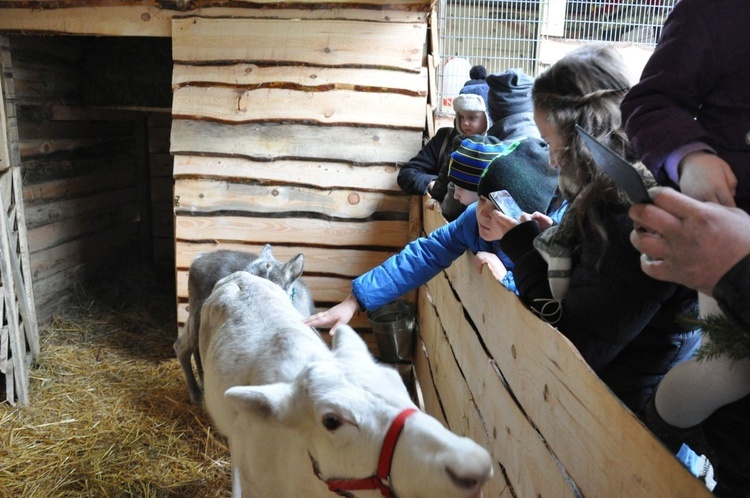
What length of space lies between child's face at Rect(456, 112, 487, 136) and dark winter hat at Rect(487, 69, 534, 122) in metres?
0.53

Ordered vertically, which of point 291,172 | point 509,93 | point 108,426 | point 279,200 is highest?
point 509,93

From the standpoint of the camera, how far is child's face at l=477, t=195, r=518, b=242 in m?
2.20

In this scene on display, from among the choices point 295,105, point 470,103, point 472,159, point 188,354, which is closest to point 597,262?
point 472,159

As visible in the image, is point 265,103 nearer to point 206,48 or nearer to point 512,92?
point 206,48

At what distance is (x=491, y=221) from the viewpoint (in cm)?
227

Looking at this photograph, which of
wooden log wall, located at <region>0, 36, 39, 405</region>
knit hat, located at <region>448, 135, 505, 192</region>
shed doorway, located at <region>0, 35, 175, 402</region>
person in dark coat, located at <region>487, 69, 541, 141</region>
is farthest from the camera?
shed doorway, located at <region>0, 35, 175, 402</region>

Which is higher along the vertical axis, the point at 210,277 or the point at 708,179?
the point at 708,179

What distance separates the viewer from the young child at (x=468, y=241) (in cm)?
235

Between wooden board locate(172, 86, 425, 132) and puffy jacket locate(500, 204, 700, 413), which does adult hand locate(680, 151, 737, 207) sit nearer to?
puffy jacket locate(500, 204, 700, 413)

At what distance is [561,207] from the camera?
2.54 meters

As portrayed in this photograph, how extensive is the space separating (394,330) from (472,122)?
5.94 feet

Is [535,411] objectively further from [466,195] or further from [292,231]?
[292,231]

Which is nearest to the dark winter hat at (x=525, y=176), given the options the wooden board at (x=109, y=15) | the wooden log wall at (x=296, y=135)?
the wooden log wall at (x=296, y=135)

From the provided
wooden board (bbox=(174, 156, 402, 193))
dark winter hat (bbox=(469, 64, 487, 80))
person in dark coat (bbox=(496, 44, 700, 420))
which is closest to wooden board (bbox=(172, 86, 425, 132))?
wooden board (bbox=(174, 156, 402, 193))
